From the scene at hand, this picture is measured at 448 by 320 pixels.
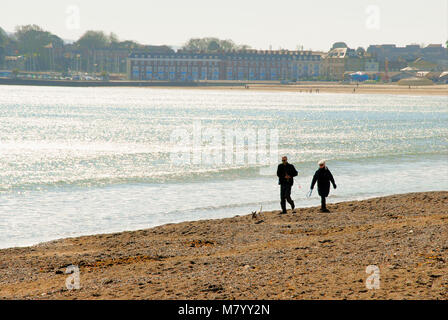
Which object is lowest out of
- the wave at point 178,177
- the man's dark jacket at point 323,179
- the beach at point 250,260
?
the wave at point 178,177

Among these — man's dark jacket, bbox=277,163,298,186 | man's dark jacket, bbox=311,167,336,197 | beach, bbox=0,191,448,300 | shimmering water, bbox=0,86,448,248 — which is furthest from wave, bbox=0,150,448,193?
man's dark jacket, bbox=277,163,298,186

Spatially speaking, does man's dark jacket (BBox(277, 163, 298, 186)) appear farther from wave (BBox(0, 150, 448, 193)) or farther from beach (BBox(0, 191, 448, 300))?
wave (BBox(0, 150, 448, 193))

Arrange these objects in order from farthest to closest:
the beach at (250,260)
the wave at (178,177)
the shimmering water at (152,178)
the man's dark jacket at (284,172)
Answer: the wave at (178,177)
the shimmering water at (152,178)
the man's dark jacket at (284,172)
the beach at (250,260)

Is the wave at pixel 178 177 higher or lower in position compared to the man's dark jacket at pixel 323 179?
lower

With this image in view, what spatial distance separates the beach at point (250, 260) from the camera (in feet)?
30.7

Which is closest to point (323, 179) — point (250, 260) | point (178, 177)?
point (250, 260)

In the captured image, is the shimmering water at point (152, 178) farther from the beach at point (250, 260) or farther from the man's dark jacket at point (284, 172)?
the man's dark jacket at point (284, 172)

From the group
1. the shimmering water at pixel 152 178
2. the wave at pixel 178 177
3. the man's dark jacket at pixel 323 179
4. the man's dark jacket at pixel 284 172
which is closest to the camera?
the man's dark jacket at pixel 284 172

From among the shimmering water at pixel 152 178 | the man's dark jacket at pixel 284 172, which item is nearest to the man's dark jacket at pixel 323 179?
the man's dark jacket at pixel 284 172

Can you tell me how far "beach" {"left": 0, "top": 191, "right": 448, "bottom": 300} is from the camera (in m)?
9.37

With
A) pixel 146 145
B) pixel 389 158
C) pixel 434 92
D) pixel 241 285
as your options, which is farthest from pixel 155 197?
pixel 434 92
